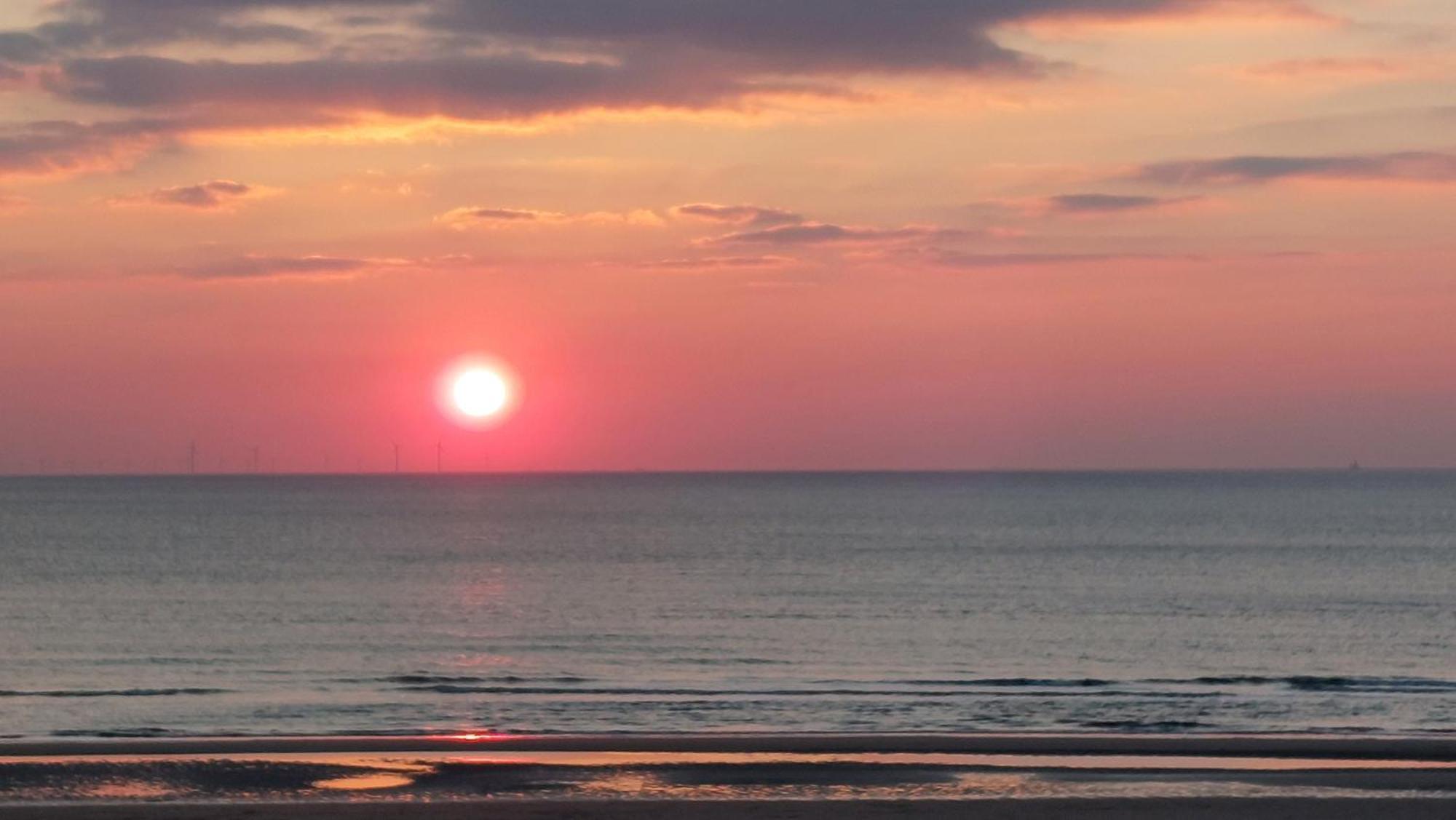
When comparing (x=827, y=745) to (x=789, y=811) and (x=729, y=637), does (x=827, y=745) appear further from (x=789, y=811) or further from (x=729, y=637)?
(x=729, y=637)

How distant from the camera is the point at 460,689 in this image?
47531 mm

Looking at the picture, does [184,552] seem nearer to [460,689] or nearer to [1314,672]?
[460,689]

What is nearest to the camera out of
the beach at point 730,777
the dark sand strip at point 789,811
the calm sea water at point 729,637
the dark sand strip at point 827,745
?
the dark sand strip at point 789,811

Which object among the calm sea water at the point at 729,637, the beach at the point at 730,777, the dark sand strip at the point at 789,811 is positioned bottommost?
the dark sand strip at the point at 789,811

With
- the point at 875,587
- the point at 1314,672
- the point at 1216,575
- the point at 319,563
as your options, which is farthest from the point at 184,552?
the point at 1314,672

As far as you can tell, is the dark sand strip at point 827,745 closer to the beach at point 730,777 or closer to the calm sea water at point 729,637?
the beach at point 730,777

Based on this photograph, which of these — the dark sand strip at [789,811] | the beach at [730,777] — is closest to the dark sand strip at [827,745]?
the beach at [730,777]

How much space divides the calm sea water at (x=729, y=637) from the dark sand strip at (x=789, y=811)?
49.8ft

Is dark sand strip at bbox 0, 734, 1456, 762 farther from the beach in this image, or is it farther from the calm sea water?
the calm sea water

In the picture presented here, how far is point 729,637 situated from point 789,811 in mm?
42120

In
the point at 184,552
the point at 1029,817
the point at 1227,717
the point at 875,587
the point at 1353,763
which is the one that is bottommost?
the point at 1029,817

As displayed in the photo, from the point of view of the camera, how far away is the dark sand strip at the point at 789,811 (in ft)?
68.9

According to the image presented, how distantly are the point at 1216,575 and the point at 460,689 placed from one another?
215ft

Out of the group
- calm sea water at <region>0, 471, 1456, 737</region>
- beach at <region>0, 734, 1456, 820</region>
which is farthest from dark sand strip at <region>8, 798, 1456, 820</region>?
calm sea water at <region>0, 471, 1456, 737</region>
